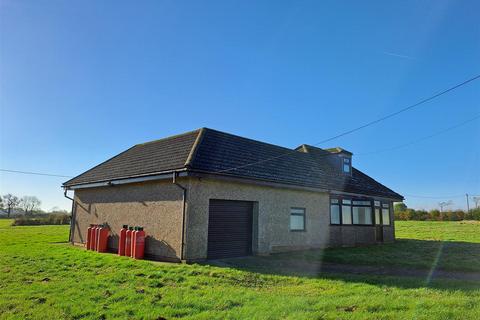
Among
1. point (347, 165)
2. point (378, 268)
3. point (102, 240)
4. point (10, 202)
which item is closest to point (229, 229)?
point (378, 268)

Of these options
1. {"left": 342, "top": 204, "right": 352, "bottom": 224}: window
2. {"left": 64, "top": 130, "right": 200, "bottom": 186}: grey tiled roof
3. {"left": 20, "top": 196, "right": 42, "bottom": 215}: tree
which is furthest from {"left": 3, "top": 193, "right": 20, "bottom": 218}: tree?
{"left": 342, "top": 204, "right": 352, "bottom": 224}: window

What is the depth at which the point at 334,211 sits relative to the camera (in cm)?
1794

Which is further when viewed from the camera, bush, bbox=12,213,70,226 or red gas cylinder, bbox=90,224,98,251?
bush, bbox=12,213,70,226

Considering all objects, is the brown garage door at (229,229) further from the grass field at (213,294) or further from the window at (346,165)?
the window at (346,165)

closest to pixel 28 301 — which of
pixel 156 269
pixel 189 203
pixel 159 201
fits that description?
pixel 156 269

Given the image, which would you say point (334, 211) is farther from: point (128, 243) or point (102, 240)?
point (102, 240)

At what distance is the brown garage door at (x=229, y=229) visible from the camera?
12.5m

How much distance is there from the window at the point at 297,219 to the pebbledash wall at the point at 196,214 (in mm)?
206

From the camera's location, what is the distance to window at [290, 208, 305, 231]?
1545cm

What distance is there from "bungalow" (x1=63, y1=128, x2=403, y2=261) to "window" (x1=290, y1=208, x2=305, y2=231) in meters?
0.05

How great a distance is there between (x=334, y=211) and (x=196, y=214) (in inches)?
358

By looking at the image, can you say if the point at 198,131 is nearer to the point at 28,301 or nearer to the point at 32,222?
the point at 28,301

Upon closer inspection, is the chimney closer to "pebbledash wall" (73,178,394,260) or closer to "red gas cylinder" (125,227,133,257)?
"pebbledash wall" (73,178,394,260)

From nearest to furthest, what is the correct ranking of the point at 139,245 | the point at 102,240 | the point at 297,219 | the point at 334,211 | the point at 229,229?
the point at 139,245
the point at 229,229
the point at 102,240
the point at 297,219
the point at 334,211
